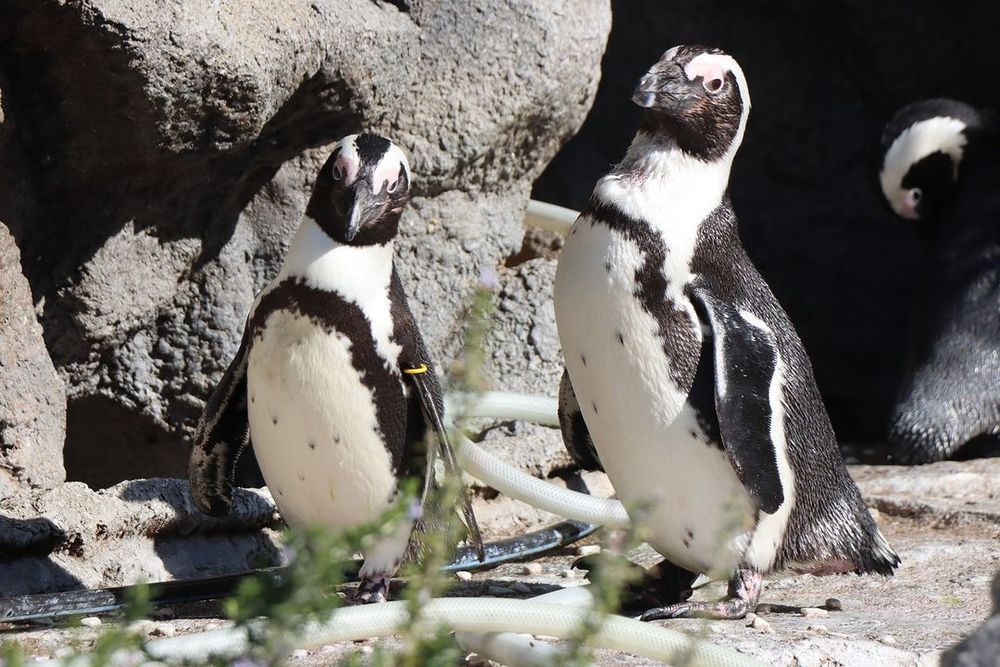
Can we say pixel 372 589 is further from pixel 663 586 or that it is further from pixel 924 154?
pixel 924 154

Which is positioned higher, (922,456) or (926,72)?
(926,72)

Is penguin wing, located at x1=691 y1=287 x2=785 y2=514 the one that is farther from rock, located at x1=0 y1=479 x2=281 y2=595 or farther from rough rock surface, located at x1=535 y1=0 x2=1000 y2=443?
rough rock surface, located at x1=535 y1=0 x2=1000 y2=443

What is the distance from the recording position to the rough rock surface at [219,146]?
3264mm

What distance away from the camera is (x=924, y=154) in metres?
5.53

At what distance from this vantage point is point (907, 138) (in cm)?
557

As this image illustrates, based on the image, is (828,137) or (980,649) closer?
(980,649)

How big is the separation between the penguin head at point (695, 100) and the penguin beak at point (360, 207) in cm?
58

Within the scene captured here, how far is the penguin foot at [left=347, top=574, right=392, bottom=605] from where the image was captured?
3.05 metres

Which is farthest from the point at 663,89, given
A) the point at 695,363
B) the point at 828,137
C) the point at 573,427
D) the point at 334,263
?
the point at 828,137

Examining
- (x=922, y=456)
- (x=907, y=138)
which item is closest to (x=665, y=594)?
(x=922, y=456)

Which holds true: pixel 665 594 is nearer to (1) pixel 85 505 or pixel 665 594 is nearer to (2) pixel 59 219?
(1) pixel 85 505

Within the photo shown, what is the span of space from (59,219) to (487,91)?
132 centimetres

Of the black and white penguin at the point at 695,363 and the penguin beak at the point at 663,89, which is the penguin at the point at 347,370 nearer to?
the black and white penguin at the point at 695,363

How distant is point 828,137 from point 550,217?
81.0 inches
